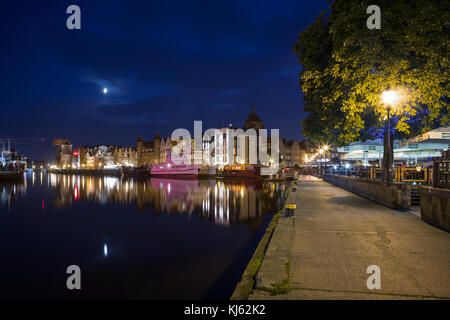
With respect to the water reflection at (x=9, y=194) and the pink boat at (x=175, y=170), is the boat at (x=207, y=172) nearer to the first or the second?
the pink boat at (x=175, y=170)

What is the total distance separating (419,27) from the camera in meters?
11.4

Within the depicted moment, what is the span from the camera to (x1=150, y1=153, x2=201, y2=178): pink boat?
82875 millimetres

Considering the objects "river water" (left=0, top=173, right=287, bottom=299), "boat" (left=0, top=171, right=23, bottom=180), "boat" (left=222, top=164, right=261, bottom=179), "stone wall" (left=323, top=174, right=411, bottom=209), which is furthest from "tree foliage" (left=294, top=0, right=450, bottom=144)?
"boat" (left=0, top=171, right=23, bottom=180)

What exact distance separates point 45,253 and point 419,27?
55.9 feet

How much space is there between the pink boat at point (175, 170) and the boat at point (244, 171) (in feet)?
37.1

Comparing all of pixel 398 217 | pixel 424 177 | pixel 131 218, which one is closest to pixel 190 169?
pixel 131 218

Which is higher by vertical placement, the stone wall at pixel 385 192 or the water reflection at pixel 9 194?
the stone wall at pixel 385 192

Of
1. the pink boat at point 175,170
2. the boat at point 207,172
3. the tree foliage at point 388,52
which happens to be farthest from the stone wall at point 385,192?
the pink boat at point 175,170

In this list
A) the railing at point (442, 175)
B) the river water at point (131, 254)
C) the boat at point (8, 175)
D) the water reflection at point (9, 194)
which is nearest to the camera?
the river water at point (131, 254)

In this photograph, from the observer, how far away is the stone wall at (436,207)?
820 cm

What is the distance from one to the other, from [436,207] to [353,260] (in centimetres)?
503

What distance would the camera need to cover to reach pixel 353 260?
5602 mm

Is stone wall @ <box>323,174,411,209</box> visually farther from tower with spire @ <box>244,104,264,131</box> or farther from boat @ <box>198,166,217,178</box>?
tower with spire @ <box>244,104,264,131</box>
